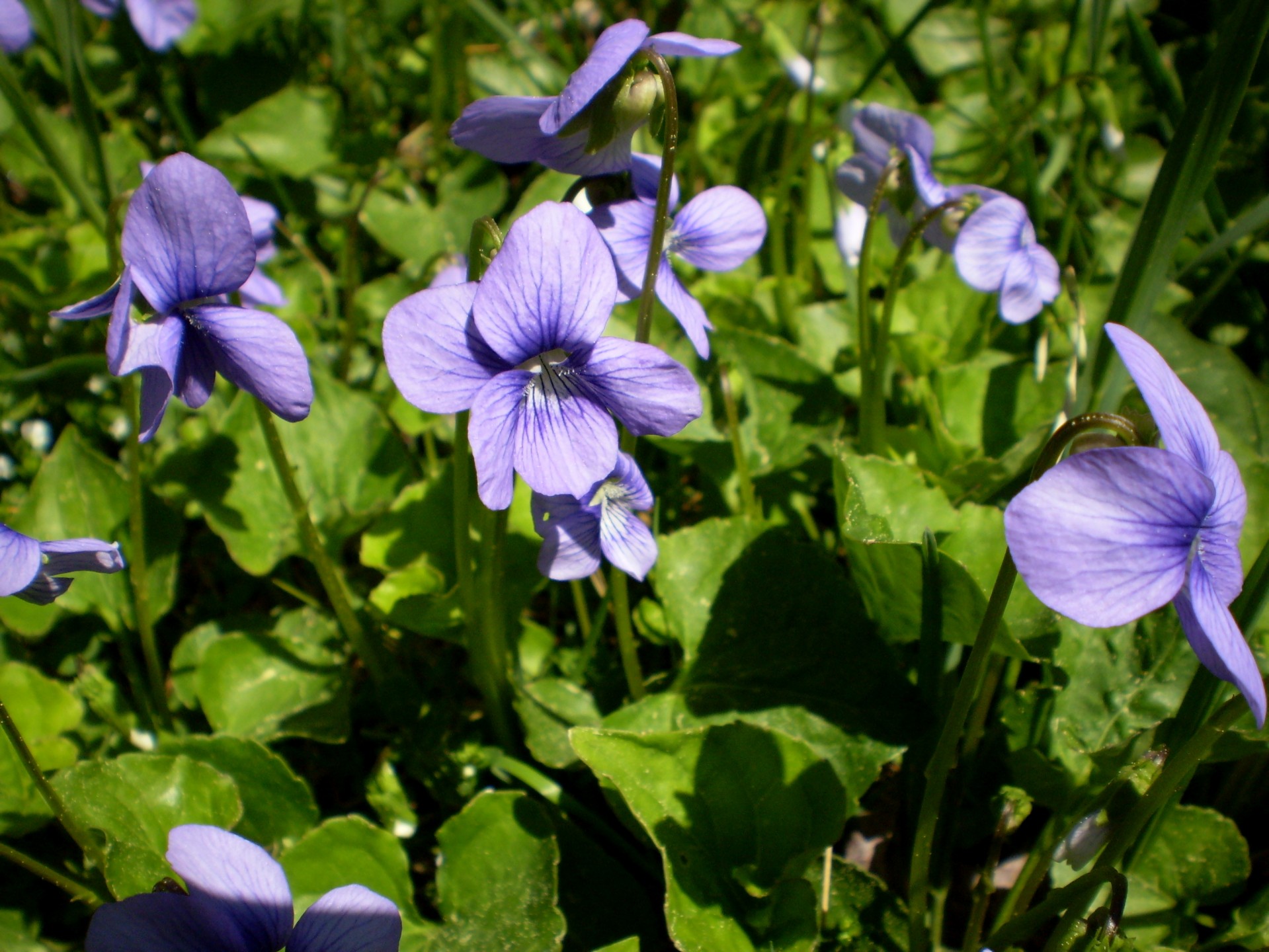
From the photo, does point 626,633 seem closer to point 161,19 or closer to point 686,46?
point 686,46

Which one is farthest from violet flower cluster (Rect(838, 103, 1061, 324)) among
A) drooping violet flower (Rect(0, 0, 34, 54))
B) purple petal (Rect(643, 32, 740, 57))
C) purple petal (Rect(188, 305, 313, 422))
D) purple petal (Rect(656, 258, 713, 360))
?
drooping violet flower (Rect(0, 0, 34, 54))

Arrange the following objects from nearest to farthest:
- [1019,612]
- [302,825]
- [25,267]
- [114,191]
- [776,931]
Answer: [776,931] → [1019,612] → [302,825] → [25,267] → [114,191]

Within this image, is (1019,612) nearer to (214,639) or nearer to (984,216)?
(984,216)

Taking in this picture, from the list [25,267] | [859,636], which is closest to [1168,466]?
[859,636]

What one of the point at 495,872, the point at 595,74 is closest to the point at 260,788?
the point at 495,872

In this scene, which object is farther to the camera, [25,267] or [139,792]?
[25,267]

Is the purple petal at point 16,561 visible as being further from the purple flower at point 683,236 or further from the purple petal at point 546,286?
the purple flower at point 683,236

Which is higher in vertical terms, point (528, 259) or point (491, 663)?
point (528, 259)

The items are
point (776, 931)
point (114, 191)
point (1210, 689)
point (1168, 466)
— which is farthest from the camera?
point (114, 191)
